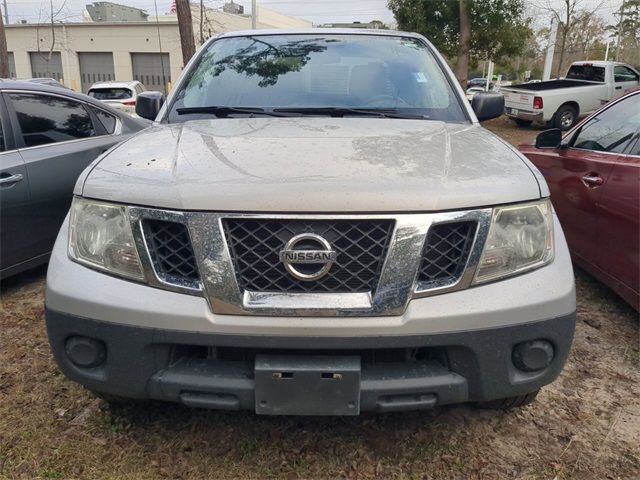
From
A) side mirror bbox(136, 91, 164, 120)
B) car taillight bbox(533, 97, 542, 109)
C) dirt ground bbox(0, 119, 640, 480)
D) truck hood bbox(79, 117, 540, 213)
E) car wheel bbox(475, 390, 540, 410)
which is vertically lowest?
dirt ground bbox(0, 119, 640, 480)

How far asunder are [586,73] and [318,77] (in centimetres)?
1620

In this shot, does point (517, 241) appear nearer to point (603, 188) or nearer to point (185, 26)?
point (603, 188)

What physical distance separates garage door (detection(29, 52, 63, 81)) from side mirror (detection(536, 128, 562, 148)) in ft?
120

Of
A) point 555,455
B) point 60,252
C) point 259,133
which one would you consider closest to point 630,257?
point 555,455

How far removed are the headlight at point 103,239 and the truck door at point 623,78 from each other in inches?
674

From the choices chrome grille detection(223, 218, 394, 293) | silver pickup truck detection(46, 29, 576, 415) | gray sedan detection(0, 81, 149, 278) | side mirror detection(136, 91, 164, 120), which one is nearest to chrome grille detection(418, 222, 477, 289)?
silver pickup truck detection(46, 29, 576, 415)

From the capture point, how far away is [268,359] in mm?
1815

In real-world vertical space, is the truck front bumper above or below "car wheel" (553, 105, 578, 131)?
above

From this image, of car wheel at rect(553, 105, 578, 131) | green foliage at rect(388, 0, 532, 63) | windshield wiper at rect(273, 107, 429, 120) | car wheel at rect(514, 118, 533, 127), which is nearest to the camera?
windshield wiper at rect(273, 107, 429, 120)

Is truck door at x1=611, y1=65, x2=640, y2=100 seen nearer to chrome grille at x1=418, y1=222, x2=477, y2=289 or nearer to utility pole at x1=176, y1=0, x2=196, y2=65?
utility pole at x1=176, y1=0, x2=196, y2=65

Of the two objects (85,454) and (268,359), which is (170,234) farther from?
(85,454)

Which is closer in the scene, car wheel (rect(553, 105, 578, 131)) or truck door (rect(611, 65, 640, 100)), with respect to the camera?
car wheel (rect(553, 105, 578, 131))

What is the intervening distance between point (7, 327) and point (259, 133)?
7.25 feet

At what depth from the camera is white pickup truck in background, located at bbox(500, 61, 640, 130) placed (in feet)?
48.4
